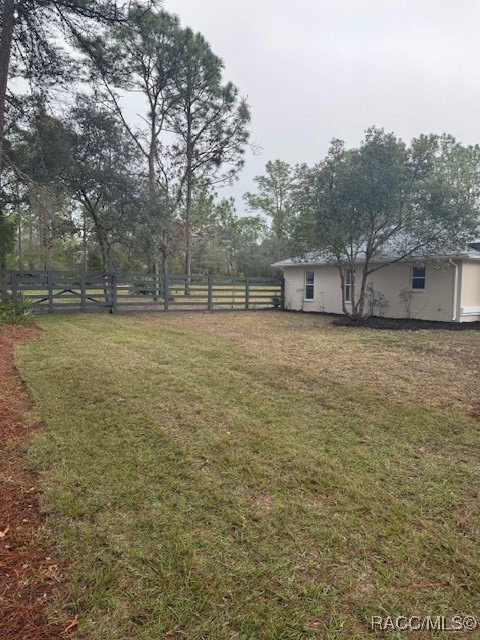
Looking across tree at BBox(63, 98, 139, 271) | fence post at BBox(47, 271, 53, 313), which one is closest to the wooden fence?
fence post at BBox(47, 271, 53, 313)

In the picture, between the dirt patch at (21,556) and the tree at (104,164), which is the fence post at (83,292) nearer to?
the tree at (104,164)

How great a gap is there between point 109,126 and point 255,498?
14.7 m

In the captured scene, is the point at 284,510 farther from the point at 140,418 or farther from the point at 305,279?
the point at 305,279

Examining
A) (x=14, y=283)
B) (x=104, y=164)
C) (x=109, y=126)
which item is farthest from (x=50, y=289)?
(x=109, y=126)

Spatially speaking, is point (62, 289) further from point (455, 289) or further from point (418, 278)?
point (455, 289)

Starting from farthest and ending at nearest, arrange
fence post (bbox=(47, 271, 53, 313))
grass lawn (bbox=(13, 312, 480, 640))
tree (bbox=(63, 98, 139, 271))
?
tree (bbox=(63, 98, 139, 271)) → fence post (bbox=(47, 271, 53, 313)) → grass lawn (bbox=(13, 312, 480, 640))

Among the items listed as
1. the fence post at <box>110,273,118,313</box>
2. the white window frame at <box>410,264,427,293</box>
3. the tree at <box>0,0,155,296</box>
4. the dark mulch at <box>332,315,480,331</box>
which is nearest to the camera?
the tree at <box>0,0,155,296</box>

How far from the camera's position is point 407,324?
1187 cm

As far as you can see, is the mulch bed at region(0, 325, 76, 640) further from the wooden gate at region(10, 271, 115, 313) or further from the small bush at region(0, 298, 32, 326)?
the wooden gate at region(10, 271, 115, 313)

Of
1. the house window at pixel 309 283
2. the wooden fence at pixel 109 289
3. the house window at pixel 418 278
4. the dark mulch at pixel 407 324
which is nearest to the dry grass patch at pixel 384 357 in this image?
the dark mulch at pixel 407 324

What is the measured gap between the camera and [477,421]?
12.6 feet

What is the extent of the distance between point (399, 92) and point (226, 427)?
17.8 m

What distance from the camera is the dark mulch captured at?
1109 centimetres

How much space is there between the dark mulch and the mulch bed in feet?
33.1
